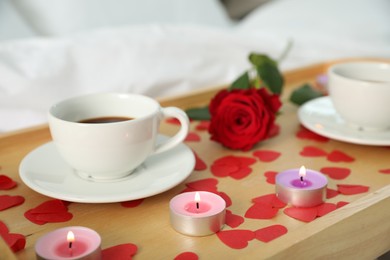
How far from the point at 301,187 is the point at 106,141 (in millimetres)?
243

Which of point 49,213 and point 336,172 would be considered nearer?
point 49,213

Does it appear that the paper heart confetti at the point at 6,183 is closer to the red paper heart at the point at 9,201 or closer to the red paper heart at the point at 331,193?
the red paper heart at the point at 9,201

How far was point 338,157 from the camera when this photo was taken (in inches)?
32.2

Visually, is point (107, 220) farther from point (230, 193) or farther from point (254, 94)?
point (254, 94)

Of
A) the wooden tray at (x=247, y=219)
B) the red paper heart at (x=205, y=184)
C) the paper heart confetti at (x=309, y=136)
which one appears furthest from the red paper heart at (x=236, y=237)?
the paper heart confetti at (x=309, y=136)

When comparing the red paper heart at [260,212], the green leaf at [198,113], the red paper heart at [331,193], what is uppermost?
the green leaf at [198,113]

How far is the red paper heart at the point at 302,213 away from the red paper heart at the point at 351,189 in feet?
0.23

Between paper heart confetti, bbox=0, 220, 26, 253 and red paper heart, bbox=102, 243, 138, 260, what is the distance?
3.4 inches

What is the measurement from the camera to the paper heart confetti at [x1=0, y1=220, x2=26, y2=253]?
0.57 meters

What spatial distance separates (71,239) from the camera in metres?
0.53

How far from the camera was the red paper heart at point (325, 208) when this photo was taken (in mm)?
645

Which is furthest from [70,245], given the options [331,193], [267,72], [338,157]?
[267,72]

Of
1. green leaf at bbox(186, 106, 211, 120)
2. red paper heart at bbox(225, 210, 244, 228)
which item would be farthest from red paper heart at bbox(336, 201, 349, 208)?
green leaf at bbox(186, 106, 211, 120)

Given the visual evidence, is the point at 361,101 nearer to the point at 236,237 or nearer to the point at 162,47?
the point at 236,237
